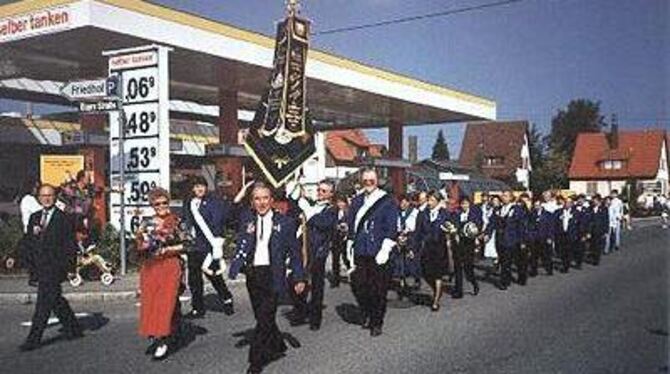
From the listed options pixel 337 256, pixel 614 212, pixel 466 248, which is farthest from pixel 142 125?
pixel 614 212

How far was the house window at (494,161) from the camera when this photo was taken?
8031cm

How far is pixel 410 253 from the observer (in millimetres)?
12852

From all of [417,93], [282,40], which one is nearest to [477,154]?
[417,93]

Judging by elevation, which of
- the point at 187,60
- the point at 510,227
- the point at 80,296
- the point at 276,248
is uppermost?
the point at 187,60

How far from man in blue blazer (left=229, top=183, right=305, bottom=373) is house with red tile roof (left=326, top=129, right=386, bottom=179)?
50.2 m

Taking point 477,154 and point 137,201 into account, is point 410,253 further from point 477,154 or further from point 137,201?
point 477,154

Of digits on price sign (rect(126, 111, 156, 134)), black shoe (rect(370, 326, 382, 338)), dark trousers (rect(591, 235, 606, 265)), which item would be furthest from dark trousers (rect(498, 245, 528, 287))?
digits on price sign (rect(126, 111, 156, 134))

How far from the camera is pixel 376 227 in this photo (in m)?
9.58

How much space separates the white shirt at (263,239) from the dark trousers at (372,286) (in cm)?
214

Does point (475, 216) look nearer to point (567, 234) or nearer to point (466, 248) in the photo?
point (466, 248)

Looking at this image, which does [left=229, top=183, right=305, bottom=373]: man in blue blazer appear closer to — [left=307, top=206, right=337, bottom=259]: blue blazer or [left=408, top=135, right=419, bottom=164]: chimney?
[left=307, top=206, right=337, bottom=259]: blue blazer

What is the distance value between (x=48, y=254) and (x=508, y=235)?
850cm

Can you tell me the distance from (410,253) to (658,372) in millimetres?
5992

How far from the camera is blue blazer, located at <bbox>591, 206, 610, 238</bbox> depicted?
19.6 m
